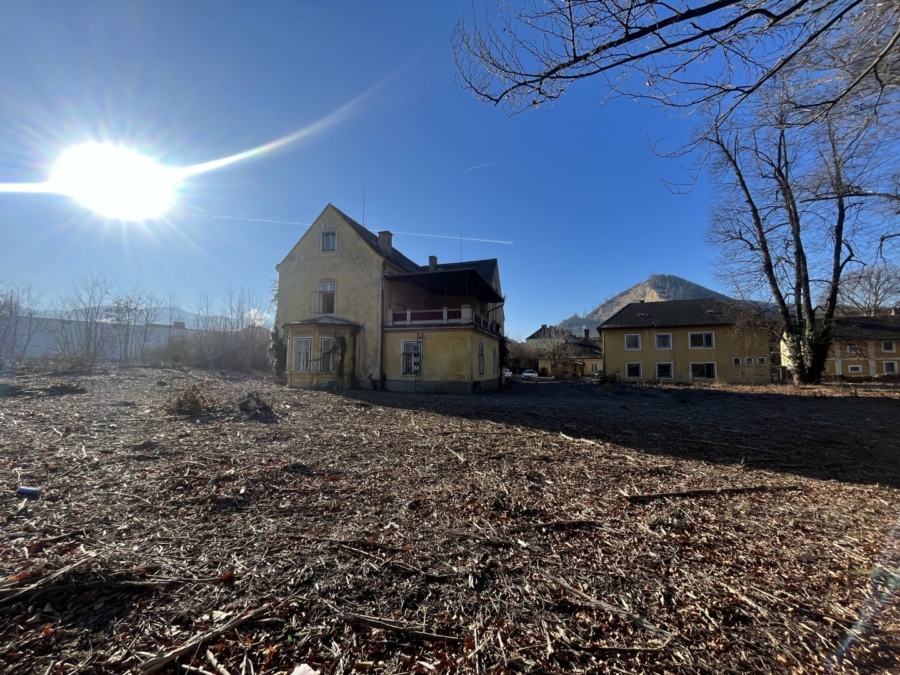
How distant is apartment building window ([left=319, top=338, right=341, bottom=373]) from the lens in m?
18.3

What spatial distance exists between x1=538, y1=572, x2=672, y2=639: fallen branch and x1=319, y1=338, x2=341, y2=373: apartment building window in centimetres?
1708

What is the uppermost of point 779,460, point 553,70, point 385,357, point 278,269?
point 278,269

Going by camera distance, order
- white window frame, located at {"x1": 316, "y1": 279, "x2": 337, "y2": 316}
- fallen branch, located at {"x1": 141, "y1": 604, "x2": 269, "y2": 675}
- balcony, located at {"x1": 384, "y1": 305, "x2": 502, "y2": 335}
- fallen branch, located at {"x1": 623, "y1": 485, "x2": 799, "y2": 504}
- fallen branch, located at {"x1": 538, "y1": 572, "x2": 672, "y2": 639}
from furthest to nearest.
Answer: white window frame, located at {"x1": 316, "y1": 279, "x2": 337, "y2": 316}, balcony, located at {"x1": 384, "y1": 305, "x2": 502, "y2": 335}, fallen branch, located at {"x1": 623, "y1": 485, "x2": 799, "y2": 504}, fallen branch, located at {"x1": 538, "y1": 572, "x2": 672, "y2": 639}, fallen branch, located at {"x1": 141, "y1": 604, "x2": 269, "y2": 675}

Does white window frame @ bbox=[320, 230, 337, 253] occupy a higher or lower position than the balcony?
higher

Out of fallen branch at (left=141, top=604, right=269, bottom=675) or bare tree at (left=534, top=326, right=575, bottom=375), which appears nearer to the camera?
fallen branch at (left=141, top=604, right=269, bottom=675)

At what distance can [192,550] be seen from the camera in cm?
273

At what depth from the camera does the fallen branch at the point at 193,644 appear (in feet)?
5.60

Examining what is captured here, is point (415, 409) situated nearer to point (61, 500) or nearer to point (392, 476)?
point (392, 476)

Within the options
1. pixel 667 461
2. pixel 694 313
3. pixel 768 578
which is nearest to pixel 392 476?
pixel 768 578

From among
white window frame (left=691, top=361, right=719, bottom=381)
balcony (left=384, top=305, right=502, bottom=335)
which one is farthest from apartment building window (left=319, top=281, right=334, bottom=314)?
white window frame (left=691, top=361, right=719, bottom=381)

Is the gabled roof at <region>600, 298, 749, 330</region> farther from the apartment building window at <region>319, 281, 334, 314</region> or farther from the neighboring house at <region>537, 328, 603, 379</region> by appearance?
the apartment building window at <region>319, 281, 334, 314</region>

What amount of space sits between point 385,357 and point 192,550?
16.1m

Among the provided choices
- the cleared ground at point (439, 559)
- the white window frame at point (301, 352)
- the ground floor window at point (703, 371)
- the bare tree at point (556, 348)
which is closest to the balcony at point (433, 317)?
the white window frame at point (301, 352)

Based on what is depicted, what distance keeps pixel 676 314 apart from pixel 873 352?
69.0 feet
